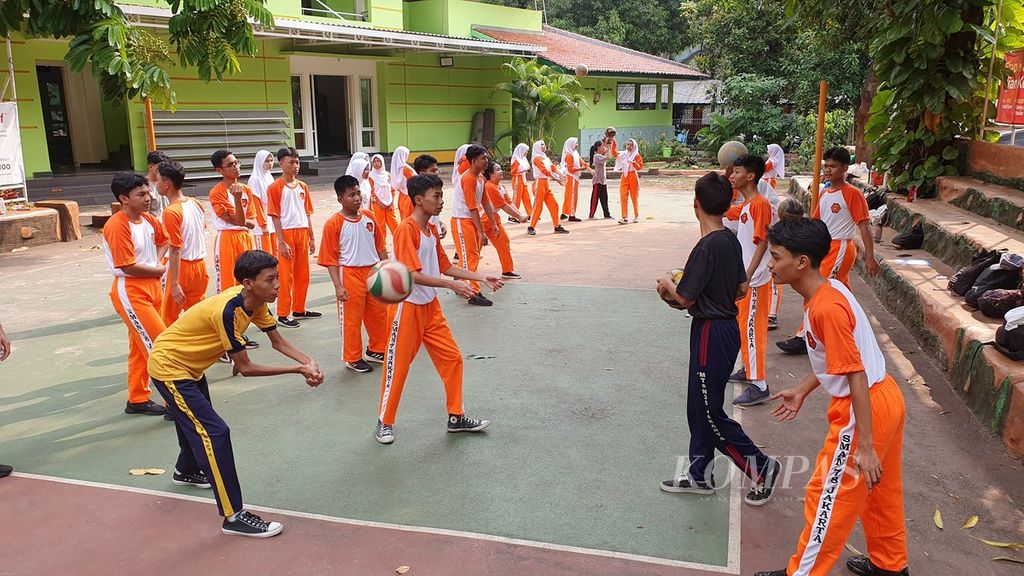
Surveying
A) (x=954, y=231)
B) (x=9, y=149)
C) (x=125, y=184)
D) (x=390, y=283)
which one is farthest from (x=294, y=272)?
(x=9, y=149)

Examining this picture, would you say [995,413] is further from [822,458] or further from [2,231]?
[2,231]

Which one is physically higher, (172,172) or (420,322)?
(172,172)


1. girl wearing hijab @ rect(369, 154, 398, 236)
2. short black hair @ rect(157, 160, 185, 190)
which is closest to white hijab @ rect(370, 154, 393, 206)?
girl wearing hijab @ rect(369, 154, 398, 236)

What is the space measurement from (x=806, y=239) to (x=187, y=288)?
5086 mm

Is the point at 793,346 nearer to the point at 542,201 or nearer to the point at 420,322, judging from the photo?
the point at 420,322

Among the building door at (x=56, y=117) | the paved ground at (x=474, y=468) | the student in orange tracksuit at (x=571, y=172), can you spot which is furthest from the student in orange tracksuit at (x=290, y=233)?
the building door at (x=56, y=117)

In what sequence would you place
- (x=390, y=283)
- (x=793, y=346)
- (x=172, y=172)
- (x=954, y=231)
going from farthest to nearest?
(x=954, y=231) < (x=793, y=346) < (x=172, y=172) < (x=390, y=283)

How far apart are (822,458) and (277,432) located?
3615 millimetres

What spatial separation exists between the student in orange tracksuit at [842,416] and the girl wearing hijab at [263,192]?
6.20 metres

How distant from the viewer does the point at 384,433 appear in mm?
5031

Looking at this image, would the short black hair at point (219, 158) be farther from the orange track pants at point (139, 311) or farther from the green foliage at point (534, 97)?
the green foliage at point (534, 97)

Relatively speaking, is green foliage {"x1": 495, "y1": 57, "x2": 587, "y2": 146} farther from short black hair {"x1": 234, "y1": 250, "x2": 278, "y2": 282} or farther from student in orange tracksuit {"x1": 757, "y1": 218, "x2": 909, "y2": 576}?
student in orange tracksuit {"x1": 757, "y1": 218, "x2": 909, "y2": 576}

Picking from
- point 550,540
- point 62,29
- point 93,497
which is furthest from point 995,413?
point 62,29

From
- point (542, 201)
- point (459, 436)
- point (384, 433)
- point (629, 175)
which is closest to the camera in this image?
point (384, 433)
